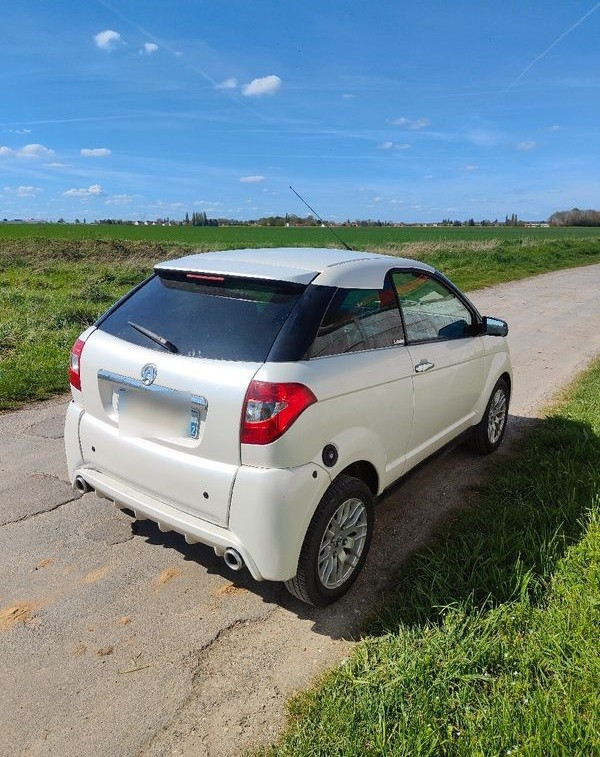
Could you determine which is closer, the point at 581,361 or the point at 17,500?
the point at 17,500

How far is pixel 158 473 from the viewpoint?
110 inches

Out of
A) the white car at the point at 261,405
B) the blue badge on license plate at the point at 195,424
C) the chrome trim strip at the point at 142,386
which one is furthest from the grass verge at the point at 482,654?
the chrome trim strip at the point at 142,386

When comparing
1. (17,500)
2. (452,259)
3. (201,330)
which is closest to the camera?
(201,330)

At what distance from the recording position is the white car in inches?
101

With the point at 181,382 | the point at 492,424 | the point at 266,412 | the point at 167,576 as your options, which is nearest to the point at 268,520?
the point at 266,412

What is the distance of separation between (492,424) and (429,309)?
146 centimetres

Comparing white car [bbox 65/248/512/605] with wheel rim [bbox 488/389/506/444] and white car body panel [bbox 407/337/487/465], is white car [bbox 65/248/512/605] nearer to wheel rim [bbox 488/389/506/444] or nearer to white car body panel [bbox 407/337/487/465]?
white car body panel [bbox 407/337/487/465]

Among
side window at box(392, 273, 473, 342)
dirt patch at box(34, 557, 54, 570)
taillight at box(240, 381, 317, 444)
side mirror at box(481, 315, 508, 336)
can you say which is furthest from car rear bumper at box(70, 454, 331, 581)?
side mirror at box(481, 315, 508, 336)

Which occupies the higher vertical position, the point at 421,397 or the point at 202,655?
the point at 421,397

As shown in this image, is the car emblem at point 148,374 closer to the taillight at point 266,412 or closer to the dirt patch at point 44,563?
the taillight at point 266,412

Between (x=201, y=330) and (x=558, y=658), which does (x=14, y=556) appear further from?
(x=558, y=658)

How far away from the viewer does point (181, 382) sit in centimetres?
268

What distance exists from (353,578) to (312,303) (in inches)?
→ 58.6

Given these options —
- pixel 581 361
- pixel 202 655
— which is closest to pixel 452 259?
pixel 581 361
